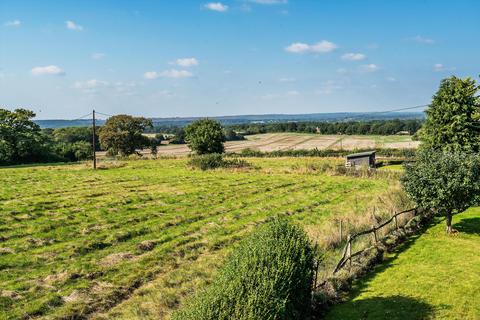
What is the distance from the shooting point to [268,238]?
10148 millimetres

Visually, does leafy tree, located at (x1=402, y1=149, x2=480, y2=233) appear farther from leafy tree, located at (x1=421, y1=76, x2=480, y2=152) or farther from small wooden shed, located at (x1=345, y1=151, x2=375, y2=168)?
small wooden shed, located at (x1=345, y1=151, x2=375, y2=168)

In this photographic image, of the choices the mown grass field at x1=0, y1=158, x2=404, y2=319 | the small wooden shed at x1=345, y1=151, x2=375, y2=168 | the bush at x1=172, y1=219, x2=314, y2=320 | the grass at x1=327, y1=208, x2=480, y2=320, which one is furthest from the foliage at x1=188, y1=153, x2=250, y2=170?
the bush at x1=172, y1=219, x2=314, y2=320

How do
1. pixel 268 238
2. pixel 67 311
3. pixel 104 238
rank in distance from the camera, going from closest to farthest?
pixel 268 238 → pixel 67 311 → pixel 104 238

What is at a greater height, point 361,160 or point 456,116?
point 456,116

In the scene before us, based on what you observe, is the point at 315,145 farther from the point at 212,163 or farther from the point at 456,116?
the point at 456,116

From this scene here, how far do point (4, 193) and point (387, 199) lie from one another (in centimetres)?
3162

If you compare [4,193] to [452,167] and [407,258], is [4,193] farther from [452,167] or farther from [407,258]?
[452,167]

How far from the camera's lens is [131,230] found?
21797 mm

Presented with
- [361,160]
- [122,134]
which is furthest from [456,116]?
[122,134]

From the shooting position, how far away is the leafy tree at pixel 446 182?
20.2 meters

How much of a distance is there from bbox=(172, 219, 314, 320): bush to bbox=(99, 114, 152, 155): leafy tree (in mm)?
76656

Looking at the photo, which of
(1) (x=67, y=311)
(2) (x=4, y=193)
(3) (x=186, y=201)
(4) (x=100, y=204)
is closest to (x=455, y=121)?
(3) (x=186, y=201)

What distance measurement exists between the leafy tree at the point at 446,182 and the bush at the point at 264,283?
12.9 metres

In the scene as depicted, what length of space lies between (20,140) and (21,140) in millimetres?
198
